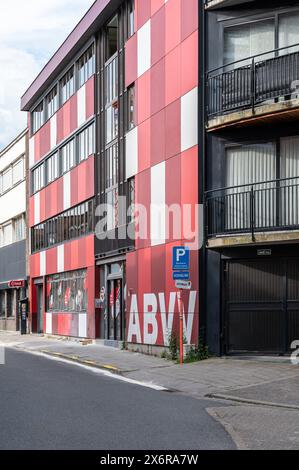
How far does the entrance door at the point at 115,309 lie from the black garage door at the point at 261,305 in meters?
7.23

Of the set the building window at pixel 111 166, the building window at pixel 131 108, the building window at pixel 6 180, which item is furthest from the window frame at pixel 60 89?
A: the building window at pixel 6 180

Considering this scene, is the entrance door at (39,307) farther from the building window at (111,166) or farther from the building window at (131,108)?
the building window at (131,108)

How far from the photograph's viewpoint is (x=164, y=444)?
829 centimetres

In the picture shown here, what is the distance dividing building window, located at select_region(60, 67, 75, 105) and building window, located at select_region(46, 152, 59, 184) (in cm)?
279

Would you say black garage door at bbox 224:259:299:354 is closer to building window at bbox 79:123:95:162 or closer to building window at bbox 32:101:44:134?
building window at bbox 79:123:95:162

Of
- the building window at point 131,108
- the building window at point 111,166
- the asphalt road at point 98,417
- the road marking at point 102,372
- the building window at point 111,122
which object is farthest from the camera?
the building window at point 111,122

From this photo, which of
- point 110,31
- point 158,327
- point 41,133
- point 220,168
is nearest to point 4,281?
point 41,133

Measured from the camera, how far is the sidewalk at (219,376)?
1268 centimetres

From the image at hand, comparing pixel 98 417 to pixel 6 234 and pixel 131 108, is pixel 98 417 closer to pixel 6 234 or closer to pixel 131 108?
pixel 131 108

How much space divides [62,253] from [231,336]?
15.7m

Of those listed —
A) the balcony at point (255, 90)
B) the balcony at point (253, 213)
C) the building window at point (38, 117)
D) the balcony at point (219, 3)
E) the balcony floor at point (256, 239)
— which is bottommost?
the balcony floor at point (256, 239)

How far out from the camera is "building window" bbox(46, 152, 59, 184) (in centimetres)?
3447

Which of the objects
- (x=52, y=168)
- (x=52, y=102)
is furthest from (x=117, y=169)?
(x=52, y=102)

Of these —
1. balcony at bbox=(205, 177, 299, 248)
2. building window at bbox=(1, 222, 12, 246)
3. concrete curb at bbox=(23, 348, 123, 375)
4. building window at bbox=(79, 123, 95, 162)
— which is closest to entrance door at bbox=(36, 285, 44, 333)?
building window at bbox=(1, 222, 12, 246)
